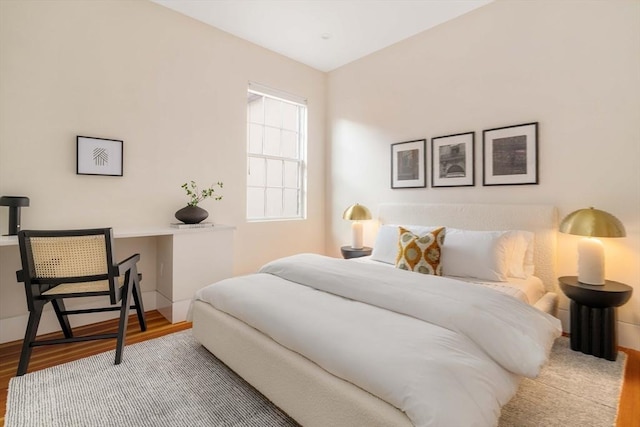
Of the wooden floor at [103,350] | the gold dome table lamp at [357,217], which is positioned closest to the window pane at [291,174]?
the gold dome table lamp at [357,217]

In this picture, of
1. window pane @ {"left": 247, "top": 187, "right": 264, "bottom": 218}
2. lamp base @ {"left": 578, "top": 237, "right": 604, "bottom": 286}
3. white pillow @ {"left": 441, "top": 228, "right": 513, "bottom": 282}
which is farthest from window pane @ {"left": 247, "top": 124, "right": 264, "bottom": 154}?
lamp base @ {"left": 578, "top": 237, "right": 604, "bottom": 286}

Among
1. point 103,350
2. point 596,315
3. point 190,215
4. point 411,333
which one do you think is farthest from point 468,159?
point 103,350

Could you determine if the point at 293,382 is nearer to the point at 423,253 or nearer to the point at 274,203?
the point at 423,253

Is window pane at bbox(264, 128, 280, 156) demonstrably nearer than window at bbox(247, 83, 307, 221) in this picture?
No

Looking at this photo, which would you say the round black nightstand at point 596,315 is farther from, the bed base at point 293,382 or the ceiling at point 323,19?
the ceiling at point 323,19

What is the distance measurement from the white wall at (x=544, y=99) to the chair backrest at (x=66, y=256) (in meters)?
2.86

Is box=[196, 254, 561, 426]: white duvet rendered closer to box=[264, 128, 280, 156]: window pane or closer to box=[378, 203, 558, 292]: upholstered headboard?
box=[378, 203, 558, 292]: upholstered headboard

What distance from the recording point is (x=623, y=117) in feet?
7.85

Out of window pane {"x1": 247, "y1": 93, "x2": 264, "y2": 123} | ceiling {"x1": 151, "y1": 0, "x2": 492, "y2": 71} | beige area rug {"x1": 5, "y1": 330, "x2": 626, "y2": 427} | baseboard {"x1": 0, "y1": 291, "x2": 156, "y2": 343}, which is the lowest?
beige area rug {"x1": 5, "y1": 330, "x2": 626, "y2": 427}

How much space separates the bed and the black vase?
1.00 m

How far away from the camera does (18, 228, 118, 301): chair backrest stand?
1926 mm

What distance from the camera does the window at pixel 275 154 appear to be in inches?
157

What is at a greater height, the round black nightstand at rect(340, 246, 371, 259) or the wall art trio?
the wall art trio

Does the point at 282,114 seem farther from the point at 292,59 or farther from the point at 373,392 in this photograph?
the point at 373,392
